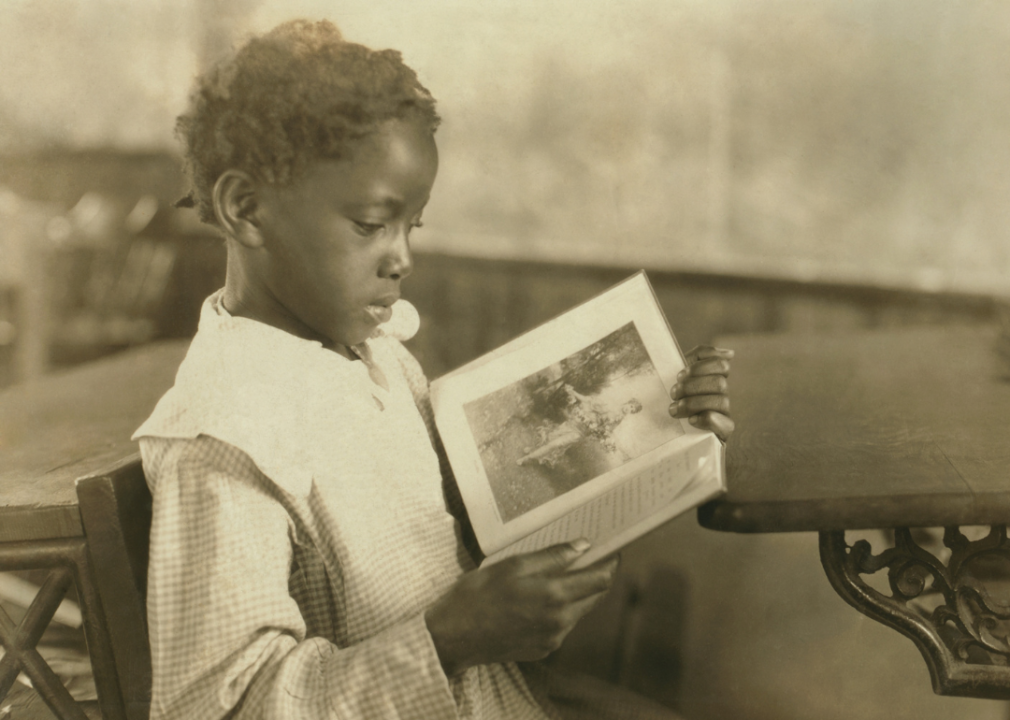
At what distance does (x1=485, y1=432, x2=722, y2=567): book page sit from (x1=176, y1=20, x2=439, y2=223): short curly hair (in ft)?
1.26

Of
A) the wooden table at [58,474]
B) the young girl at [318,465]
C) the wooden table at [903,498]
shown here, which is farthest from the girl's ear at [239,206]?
the wooden table at [903,498]

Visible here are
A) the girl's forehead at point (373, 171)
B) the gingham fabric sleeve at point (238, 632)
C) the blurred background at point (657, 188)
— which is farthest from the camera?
the blurred background at point (657, 188)

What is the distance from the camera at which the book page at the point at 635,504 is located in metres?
0.56

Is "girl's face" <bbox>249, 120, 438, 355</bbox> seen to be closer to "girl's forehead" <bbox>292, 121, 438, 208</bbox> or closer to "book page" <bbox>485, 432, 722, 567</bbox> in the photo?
"girl's forehead" <bbox>292, 121, 438, 208</bbox>

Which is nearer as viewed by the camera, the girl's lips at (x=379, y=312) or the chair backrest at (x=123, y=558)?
the chair backrest at (x=123, y=558)

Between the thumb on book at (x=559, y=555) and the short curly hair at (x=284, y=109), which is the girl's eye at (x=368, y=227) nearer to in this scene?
the short curly hair at (x=284, y=109)

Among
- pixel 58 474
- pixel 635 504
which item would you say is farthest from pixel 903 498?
pixel 58 474

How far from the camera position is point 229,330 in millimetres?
629

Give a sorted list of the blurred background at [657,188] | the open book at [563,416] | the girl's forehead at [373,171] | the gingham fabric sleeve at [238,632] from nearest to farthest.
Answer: the gingham fabric sleeve at [238,632]
the girl's forehead at [373,171]
the open book at [563,416]
the blurred background at [657,188]

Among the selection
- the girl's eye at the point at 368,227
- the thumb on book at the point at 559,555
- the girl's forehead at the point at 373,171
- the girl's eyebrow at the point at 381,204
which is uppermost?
the girl's forehead at the point at 373,171

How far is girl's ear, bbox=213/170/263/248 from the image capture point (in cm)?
63

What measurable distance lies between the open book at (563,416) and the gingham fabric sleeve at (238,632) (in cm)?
18

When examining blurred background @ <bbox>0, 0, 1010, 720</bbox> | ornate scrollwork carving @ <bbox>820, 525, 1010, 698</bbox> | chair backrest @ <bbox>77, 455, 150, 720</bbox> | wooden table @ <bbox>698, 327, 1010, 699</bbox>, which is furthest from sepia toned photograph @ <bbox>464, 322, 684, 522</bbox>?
blurred background @ <bbox>0, 0, 1010, 720</bbox>

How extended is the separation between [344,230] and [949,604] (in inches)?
26.8
